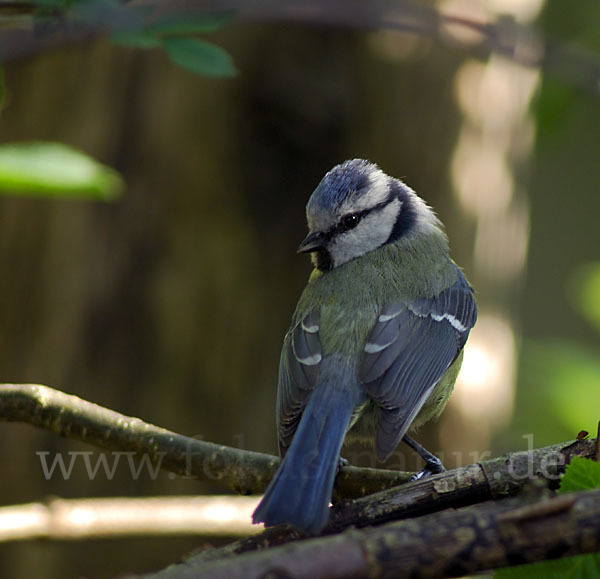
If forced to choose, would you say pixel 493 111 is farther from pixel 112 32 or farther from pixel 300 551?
pixel 300 551

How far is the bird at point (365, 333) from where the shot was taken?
1.81m

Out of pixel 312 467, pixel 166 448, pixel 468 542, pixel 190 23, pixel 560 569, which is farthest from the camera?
pixel 166 448

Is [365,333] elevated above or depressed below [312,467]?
above

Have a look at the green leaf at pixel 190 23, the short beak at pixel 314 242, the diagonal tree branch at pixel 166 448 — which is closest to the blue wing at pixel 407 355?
the diagonal tree branch at pixel 166 448

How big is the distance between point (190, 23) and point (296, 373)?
38.8 inches

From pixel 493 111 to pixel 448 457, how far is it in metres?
1.54

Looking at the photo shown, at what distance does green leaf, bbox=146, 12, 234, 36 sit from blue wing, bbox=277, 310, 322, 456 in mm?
947

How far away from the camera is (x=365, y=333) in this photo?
2.11 meters

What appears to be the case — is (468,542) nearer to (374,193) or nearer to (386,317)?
(386,317)

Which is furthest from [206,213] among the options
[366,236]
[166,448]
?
[166,448]

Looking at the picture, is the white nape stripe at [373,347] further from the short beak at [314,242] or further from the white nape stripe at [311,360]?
the short beak at [314,242]

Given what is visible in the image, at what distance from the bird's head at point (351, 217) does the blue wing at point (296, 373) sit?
272 mm

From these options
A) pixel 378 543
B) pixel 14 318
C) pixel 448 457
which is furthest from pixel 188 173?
pixel 378 543

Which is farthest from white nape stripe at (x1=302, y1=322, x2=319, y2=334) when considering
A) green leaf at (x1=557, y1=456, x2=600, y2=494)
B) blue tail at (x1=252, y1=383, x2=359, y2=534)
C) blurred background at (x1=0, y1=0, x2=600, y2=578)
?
blurred background at (x1=0, y1=0, x2=600, y2=578)
